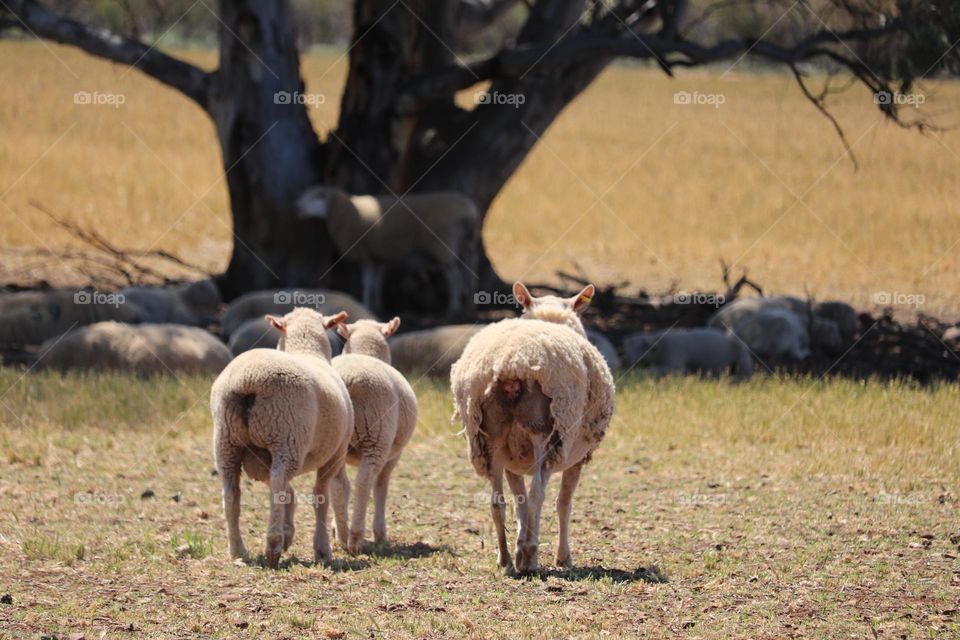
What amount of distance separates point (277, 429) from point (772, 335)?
950 cm

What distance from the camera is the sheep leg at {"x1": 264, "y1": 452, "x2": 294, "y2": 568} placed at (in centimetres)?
710

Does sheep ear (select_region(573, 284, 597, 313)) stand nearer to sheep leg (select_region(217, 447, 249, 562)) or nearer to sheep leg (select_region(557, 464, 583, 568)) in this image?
sheep leg (select_region(557, 464, 583, 568))

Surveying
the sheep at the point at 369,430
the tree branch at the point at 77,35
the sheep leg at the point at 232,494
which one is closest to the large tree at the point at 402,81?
the tree branch at the point at 77,35

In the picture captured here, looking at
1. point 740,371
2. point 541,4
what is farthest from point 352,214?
point 740,371

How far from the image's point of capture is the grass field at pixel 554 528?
20.4 ft

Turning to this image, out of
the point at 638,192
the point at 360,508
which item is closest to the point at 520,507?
the point at 360,508

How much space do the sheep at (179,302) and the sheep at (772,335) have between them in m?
7.06

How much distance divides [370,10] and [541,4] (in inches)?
114

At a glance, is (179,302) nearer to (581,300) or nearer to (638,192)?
(581,300)

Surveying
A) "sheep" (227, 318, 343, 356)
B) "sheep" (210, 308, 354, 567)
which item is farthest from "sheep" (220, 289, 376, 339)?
"sheep" (210, 308, 354, 567)

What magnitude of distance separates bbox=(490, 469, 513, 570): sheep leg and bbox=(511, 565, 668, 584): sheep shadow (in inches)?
6.0

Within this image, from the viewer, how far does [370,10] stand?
17.8 m

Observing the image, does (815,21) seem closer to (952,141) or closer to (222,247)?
(222,247)

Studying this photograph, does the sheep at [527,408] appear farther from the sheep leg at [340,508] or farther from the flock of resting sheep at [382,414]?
the sheep leg at [340,508]
